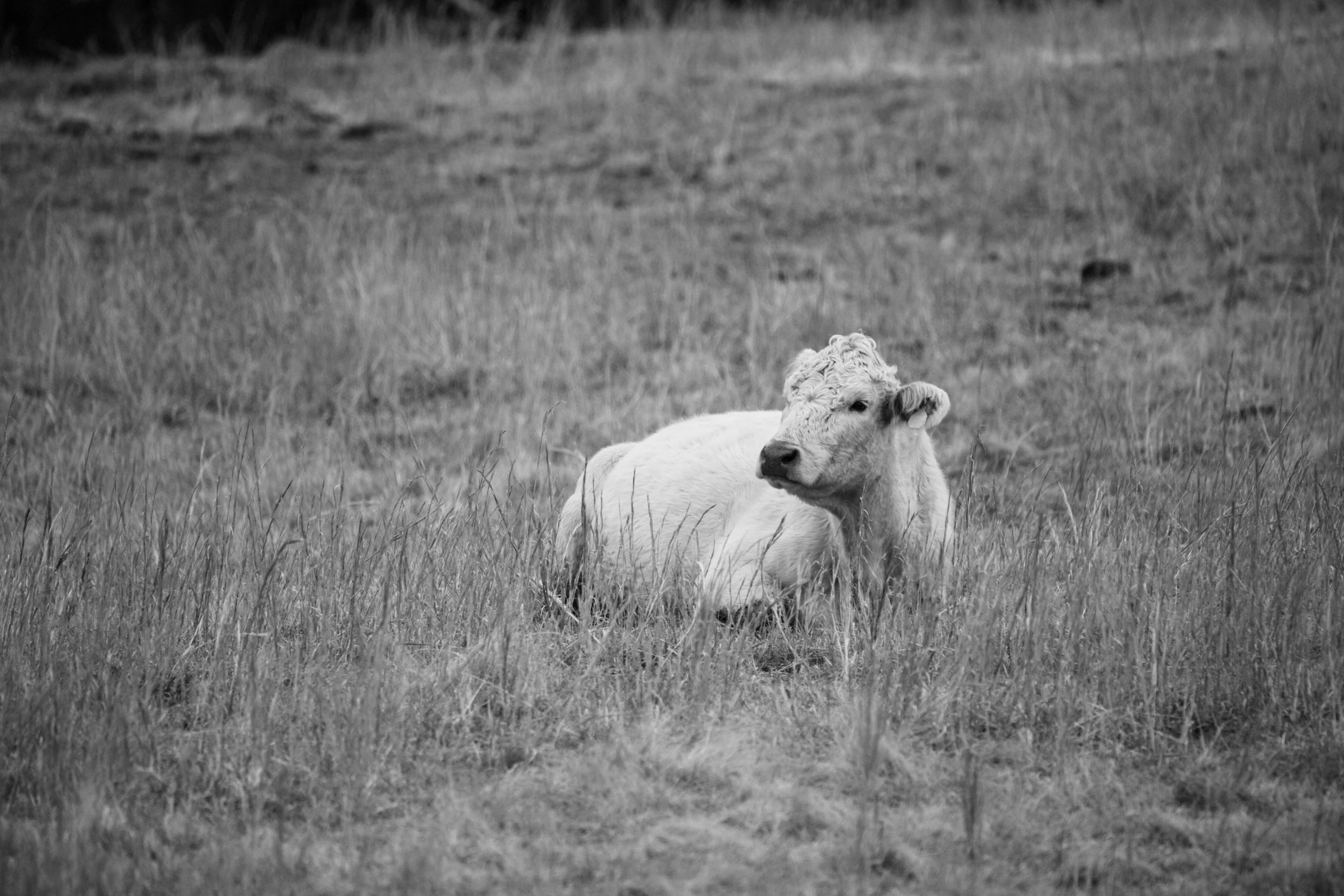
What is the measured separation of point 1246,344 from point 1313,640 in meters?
4.45

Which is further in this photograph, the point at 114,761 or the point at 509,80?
the point at 509,80

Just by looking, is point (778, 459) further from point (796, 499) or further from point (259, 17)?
point (259, 17)

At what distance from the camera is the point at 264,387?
902 cm

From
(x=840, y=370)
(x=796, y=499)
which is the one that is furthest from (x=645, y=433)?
(x=840, y=370)

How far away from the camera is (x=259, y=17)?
19641 mm

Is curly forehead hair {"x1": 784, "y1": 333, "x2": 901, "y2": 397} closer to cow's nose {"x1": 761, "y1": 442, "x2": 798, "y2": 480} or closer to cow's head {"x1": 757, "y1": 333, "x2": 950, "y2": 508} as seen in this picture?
cow's head {"x1": 757, "y1": 333, "x2": 950, "y2": 508}

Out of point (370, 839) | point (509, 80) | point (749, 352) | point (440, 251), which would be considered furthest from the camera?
point (509, 80)

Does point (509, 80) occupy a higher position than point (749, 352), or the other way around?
point (509, 80)

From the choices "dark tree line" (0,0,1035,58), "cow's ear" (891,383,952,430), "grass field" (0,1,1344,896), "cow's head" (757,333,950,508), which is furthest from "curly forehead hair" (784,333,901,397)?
"dark tree line" (0,0,1035,58)

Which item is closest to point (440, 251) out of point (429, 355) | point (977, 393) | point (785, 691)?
point (429, 355)

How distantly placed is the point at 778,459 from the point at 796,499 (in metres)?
0.95

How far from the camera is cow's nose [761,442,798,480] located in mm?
5051

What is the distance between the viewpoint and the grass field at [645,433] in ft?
13.6

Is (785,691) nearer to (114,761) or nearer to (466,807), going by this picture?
(466,807)
